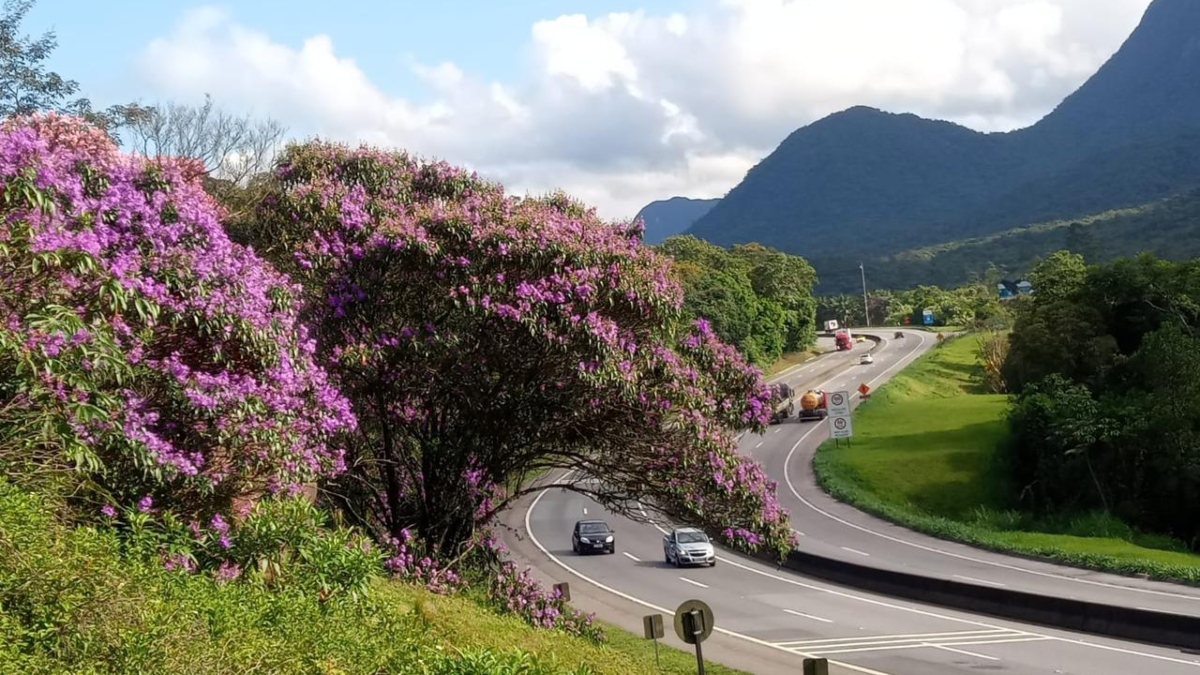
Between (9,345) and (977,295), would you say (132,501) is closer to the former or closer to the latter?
(9,345)

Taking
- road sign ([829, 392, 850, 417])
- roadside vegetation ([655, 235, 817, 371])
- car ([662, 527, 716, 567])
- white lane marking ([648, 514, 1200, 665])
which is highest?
roadside vegetation ([655, 235, 817, 371])

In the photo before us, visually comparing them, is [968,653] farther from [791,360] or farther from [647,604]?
[791,360]

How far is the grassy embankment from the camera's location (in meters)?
5.32

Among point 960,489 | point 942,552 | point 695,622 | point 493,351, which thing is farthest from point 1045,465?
point 493,351

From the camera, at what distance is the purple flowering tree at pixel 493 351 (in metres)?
12.2

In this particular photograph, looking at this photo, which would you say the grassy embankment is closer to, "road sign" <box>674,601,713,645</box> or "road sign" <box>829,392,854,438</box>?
"road sign" <box>674,601,713,645</box>

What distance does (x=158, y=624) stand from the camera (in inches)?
224

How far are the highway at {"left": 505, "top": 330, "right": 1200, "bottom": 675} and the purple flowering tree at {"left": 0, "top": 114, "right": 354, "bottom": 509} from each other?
13351 mm

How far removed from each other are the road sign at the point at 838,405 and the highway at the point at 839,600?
559cm

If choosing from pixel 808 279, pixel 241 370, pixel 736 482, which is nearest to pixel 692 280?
pixel 808 279

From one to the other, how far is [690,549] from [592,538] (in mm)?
3980

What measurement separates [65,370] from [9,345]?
0.50 meters

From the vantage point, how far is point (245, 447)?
9023 mm

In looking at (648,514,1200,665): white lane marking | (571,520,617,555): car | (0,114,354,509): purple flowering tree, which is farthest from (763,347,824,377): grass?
(0,114,354,509): purple flowering tree
